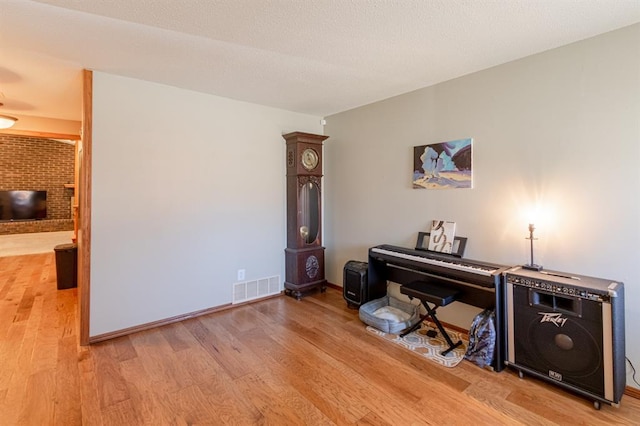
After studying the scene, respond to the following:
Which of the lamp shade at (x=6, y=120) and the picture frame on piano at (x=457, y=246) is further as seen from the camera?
the lamp shade at (x=6, y=120)

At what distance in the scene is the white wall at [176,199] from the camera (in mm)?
2758

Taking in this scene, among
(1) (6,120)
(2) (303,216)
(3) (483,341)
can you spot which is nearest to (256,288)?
(2) (303,216)

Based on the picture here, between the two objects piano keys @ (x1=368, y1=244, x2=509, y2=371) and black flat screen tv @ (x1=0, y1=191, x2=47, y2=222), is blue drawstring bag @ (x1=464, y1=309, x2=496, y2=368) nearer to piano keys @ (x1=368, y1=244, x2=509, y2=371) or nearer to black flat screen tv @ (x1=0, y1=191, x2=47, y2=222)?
piano keys @ (x1=368, y1=244, x2=509, y2=371)

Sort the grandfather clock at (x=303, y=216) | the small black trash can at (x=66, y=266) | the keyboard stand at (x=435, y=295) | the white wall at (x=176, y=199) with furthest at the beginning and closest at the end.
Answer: the small black trash can at (x=66, y=266)
the grandfather clock at (x=303, y=216)
the white wall at (x=176, y=199)
the keyboard stand at (x=435, y=295)

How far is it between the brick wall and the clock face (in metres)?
7.57

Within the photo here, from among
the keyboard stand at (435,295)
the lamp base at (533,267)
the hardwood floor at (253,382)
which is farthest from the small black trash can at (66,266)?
the lamp base at (533,267)

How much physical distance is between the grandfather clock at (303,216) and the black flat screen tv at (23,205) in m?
7.52

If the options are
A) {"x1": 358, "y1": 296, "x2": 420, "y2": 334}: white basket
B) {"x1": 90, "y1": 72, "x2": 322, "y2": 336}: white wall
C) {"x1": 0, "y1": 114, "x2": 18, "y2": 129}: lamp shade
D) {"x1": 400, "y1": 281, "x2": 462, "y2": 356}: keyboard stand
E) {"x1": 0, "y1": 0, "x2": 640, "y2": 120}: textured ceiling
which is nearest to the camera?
{"x1": 0, "y1": 0, "x2": 640, "y2": 120}: textured ceiling

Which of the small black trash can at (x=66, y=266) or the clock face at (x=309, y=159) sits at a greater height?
the clock face at (x=309, y=159)

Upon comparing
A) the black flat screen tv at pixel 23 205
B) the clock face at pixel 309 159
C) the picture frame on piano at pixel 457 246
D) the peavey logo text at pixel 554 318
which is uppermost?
the clock face at pixel 309 159

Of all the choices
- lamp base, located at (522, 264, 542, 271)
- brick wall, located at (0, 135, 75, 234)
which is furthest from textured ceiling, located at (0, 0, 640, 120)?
brick wall, located at (0, 135, 75, 234)

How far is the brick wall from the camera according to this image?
723cm

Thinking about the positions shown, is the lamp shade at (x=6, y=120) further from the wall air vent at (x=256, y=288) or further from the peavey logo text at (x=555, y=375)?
the peavey logo text at (x=555, y=375)

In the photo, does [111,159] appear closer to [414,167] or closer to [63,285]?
[63,285]
